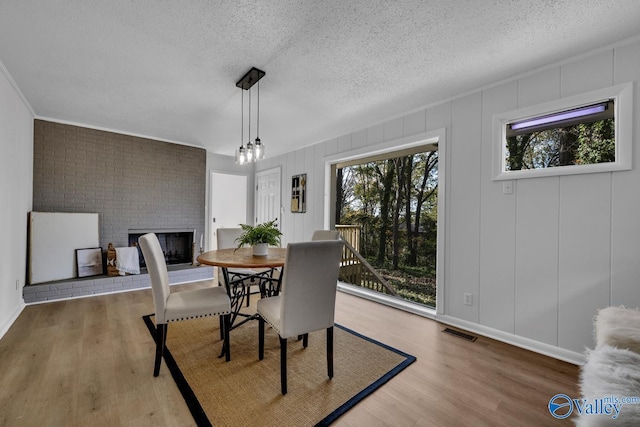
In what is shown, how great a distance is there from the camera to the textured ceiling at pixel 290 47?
1.65 metres

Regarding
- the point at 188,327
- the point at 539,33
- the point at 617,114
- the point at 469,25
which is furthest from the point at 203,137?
the point at 617,114

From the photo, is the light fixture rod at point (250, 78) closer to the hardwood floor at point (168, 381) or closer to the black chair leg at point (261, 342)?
the black chair leg at point (261, 342)

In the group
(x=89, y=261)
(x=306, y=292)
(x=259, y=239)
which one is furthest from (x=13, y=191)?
(x=306, y=292)

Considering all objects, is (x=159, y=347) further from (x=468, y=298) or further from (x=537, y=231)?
(x=537, y=231)

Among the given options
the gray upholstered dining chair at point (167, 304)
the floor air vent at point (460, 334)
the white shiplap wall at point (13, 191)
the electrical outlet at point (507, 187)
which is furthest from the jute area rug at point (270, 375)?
the electrical outlet at point (507, 187)

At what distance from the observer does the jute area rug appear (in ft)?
4.97

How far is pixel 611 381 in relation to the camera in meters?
0.98

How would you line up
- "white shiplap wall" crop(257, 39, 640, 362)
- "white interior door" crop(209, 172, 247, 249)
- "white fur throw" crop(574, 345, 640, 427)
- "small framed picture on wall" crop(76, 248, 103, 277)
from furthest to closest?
1. "white interior door" crop(209, 172, 247, 249)
2. "small framed picture on wall" crop(76, 248, 103, 277)
3. "white shiplap wall" crop(257, 39, 640, 362)
4. "white fur throw" crop(574, 345, 640, 427)

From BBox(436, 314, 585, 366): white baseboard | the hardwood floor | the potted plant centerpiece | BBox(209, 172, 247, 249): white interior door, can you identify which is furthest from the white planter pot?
BBox(209, 172, 247, 249): white interior door

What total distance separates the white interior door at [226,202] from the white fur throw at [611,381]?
18.2 feet

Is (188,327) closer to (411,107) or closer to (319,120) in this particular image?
(319,120)

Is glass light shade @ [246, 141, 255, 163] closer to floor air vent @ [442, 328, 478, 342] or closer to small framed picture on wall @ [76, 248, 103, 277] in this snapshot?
floor air vent @ [442, 328, 478, 342]

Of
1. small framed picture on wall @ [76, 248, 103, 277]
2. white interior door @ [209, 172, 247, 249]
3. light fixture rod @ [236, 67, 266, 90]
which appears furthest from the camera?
white interior door @ [209, 172, 247, 249]

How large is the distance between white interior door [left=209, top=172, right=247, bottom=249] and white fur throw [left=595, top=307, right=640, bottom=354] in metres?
5.49
